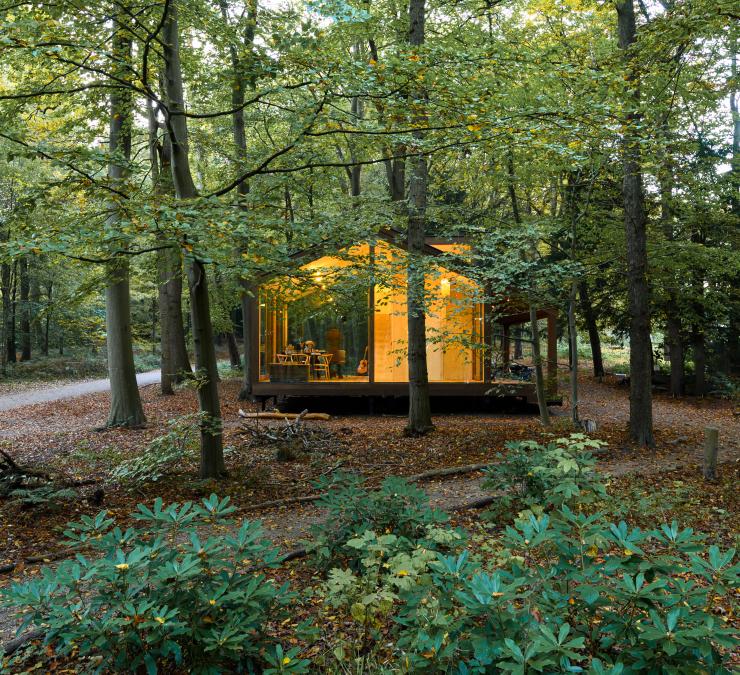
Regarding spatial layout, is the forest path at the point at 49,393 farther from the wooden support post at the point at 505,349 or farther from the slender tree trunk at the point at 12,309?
the wooden support post at the point at 505,349

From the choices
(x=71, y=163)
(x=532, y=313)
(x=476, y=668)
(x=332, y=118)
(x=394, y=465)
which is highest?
(x=332, y=118)

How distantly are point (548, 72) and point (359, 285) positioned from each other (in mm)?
3629

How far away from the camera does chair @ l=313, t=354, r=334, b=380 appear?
561 inches

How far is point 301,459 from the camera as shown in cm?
834

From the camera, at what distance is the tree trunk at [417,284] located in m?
8.72

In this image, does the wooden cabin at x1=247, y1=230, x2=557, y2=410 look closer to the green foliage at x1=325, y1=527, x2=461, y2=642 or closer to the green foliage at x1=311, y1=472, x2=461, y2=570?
the green foliage at x1=311, y1=472, x2=461, y2=570

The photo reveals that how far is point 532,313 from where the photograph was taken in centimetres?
1002

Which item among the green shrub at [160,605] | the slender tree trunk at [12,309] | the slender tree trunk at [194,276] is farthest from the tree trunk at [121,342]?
the slender tree trunk at [12,309]

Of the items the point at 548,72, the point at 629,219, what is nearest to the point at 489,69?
the point at 548,72

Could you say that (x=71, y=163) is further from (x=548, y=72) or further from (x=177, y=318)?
(x=177, y=318)

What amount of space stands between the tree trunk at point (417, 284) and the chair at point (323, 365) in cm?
471

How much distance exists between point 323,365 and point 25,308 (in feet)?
Answer: 44.7

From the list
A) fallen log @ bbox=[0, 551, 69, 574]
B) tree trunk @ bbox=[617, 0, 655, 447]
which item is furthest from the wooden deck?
fallen log @ bbox=[0, 551, 69, 574]

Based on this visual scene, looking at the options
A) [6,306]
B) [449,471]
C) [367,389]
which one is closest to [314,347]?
[367,389]
